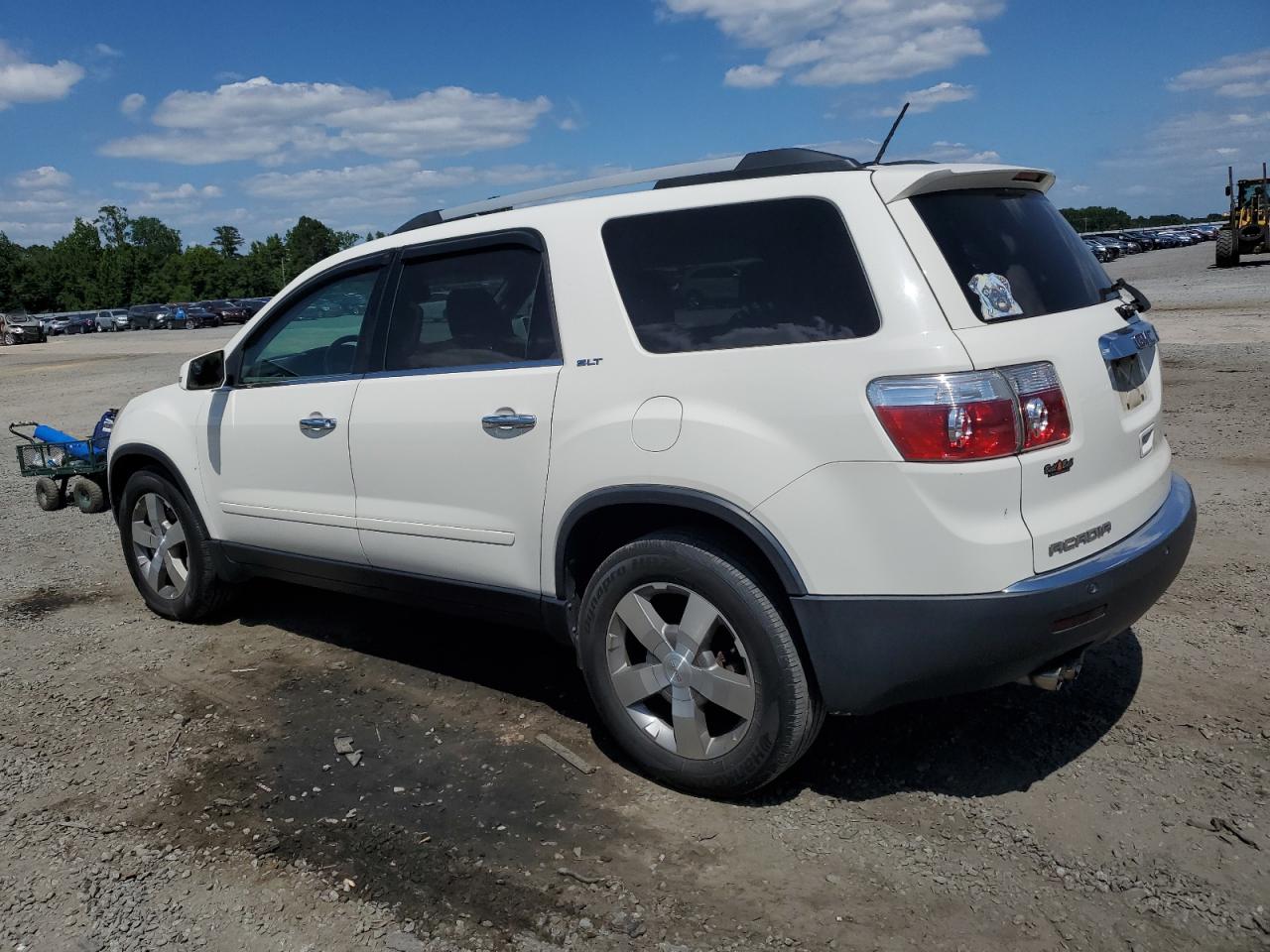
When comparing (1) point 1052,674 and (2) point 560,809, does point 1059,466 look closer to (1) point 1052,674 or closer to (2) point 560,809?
(1) point 1052,674

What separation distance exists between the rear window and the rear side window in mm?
304

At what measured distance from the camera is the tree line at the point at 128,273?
333 ft

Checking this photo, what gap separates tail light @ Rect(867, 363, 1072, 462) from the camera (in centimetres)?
278

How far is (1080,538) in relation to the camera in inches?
117

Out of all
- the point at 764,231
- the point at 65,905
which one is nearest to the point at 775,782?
Result: the point at 764,231

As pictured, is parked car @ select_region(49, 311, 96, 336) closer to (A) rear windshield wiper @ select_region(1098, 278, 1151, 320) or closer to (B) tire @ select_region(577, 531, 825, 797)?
(B) tire @ select_region(577, 531, 825, 797)

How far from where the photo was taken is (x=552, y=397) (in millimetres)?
3523

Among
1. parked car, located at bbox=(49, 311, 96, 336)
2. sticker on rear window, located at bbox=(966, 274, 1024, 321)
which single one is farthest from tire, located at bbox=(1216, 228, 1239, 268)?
parked car, located at bbox=(49, 311, 96, 336)

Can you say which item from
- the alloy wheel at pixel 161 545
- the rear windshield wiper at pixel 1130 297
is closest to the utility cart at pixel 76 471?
the alloy wheel at pixel 161 545

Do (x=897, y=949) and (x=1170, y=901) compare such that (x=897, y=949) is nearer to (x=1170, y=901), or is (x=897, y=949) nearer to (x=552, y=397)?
(x=1170, y=901)

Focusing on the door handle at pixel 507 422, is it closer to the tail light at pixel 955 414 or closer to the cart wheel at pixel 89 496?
the tail light at pixel 955 414

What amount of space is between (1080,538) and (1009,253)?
912mm

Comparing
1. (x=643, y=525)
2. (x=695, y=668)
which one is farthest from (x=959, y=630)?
(x=643, y=525)

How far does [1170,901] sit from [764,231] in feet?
7.18
